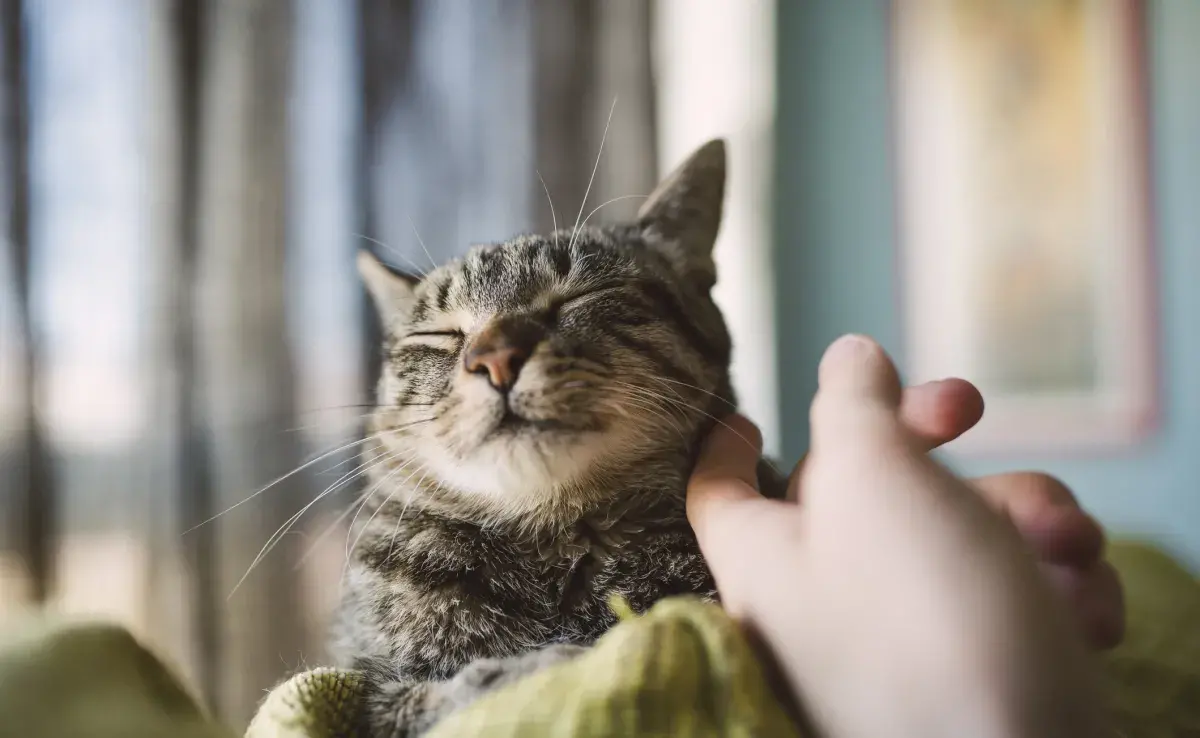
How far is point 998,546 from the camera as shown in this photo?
13.9 inches

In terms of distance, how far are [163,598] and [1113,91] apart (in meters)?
2.89

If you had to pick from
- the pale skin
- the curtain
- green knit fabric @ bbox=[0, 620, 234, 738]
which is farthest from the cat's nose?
the curtain

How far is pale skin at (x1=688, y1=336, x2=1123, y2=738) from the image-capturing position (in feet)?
1.08

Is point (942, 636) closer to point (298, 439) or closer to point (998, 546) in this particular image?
point (998, 546)

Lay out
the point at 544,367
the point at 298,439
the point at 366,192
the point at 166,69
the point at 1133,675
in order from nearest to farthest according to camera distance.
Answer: the point at 544,367, the point at 1133,675, the point at 166,69, the point at 298,439, the point at 366,192

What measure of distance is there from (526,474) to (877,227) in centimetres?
225

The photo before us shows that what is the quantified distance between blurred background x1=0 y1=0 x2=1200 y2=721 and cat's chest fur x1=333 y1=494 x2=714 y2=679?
0.19 m

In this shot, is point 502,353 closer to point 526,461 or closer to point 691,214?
point 526,461

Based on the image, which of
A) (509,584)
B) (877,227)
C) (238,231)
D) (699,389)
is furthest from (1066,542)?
(877,227)

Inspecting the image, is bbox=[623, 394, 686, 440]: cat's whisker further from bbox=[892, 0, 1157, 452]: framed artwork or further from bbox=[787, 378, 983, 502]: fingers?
bbox=[892, 0, 1157, 452]: framed artwork

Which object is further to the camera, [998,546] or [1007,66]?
[1007,66]

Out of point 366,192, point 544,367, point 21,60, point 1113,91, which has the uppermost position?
point 1113,91

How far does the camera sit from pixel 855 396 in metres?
0.45

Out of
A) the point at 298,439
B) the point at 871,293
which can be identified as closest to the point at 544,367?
the point at 298,439
